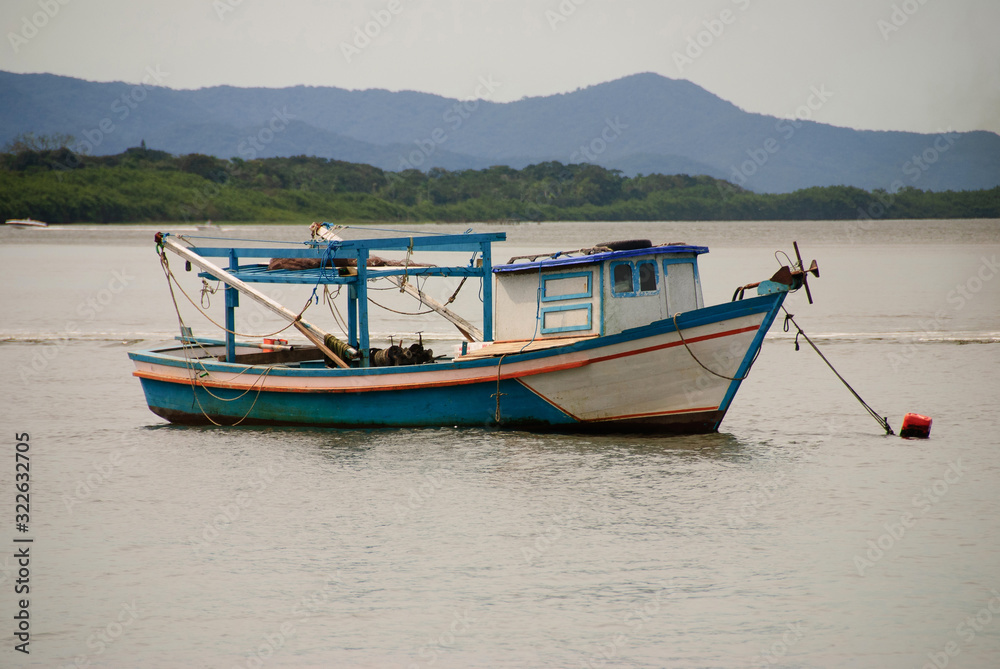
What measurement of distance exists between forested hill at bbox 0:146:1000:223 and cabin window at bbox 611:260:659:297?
97639mm

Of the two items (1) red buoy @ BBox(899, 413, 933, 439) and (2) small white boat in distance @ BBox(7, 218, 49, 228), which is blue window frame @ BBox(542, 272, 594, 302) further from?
(2) small white boat in distance @ BBox(7, 218, 49, 228)

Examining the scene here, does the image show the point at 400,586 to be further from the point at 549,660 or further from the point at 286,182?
the point at 286,182

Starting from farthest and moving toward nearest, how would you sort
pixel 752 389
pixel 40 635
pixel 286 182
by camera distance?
1. pixel 286 182
2. pixel 752 389
3. pixel 40 635

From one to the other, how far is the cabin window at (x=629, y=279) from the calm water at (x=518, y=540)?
218 cm

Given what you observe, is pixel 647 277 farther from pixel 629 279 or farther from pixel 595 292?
pixel 595 292

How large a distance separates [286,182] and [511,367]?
372ft

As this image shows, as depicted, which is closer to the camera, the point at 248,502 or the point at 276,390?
the point at 248,502

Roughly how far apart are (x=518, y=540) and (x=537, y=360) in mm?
4600

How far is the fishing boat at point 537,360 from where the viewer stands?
1435 cm

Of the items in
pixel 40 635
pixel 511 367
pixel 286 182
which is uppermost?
pixel 286 182

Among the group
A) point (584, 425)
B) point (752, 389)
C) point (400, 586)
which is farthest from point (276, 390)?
point (752, 389)

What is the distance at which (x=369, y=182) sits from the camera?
430ft

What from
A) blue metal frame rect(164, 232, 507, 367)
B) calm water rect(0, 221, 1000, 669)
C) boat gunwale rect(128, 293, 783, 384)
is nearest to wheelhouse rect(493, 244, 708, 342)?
boat gunwale rect(128, 293, 783, 384)

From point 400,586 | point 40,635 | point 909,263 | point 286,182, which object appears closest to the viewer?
point 40,635
